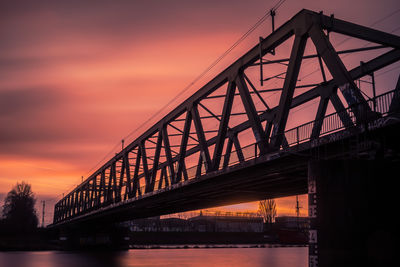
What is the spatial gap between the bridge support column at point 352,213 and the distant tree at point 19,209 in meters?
129

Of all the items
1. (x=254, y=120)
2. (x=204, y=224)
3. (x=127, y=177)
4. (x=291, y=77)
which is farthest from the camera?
(x=204, y=224)

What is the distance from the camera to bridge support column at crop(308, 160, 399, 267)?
60.6 feet

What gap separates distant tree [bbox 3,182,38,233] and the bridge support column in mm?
129383

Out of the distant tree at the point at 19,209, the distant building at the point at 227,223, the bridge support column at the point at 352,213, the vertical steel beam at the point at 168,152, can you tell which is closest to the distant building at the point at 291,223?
the distant building at the point at 227,223

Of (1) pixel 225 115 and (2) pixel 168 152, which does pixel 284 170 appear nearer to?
(1) pixel 225 115

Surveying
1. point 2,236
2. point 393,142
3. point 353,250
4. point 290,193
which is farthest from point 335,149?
point 2,236

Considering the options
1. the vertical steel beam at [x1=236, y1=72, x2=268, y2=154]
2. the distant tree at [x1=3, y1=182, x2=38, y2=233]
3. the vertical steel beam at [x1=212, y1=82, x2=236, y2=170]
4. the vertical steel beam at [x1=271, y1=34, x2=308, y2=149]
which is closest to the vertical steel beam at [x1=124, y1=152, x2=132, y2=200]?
the vertical steel beam at [x1=212, y1=82, x2=236, y2=170]

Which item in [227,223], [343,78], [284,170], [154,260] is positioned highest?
[343,78]

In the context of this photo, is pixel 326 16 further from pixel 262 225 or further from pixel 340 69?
pixel 262 225

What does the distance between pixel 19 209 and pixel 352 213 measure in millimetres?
143035

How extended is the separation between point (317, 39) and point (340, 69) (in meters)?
2.41

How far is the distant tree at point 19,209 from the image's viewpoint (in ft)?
454

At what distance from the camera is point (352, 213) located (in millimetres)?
18828

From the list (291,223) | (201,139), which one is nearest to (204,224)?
(291,223)
